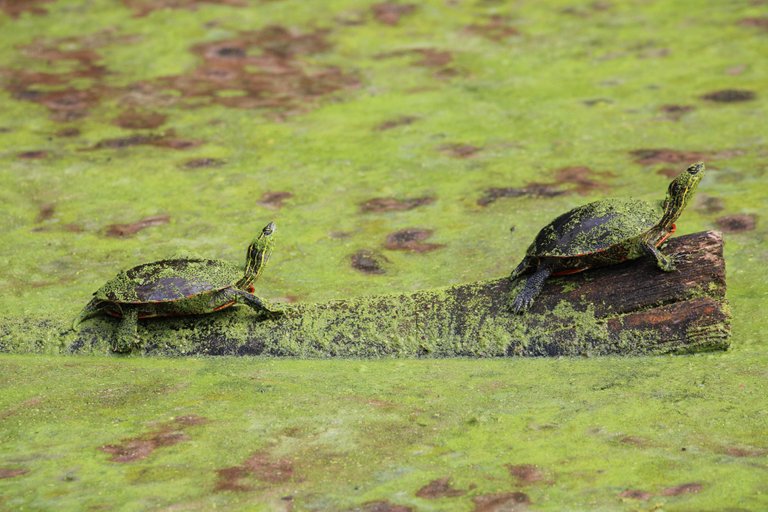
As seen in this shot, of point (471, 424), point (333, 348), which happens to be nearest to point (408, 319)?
point (333, 348)

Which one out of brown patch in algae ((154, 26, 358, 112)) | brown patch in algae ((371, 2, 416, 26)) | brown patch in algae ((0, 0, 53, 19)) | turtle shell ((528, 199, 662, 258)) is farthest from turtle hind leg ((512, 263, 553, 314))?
brown patch in algae ((0, 0, 53, 19))

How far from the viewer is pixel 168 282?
5.64 m

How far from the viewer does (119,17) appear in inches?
553

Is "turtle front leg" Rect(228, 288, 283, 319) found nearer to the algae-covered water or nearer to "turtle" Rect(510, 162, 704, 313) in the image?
the algae-covered water

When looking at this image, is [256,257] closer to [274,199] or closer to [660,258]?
[660,258]

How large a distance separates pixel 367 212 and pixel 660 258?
3439 mm

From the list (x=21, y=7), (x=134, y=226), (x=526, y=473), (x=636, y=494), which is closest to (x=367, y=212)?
(x=134, y=226)

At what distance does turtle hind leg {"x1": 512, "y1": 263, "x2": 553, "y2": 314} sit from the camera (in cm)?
552

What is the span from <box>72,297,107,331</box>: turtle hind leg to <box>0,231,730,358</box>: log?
50 mm

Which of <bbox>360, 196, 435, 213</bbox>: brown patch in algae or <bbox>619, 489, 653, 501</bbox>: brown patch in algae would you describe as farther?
<bbox>360, 196, 435, 213</bbox>: brown patch in algae

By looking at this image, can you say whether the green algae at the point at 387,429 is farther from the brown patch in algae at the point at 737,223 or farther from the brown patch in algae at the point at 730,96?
the brown patch in algae at the point at 730,96

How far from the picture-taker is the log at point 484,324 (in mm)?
5371

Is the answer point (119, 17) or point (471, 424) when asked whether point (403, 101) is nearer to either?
point (119, 17)

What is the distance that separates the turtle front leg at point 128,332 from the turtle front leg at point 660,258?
2897 mm
